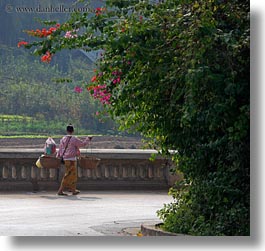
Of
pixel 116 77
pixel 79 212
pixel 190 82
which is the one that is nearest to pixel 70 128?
pixel 79 212

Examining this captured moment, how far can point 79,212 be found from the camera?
1642 cm

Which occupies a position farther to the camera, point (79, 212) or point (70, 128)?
point (70, 128)

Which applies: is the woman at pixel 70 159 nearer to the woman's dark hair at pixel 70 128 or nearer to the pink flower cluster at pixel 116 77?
the woman's dark hair at pixel 70 128

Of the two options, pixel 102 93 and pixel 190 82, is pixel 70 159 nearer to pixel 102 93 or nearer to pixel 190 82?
pixel 102 93

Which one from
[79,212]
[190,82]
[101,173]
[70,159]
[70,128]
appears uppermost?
[190,82]

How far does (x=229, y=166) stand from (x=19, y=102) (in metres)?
8.35

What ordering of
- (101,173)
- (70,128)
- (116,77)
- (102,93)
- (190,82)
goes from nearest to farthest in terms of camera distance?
(190,82) < (116,77) < (102,93) < (70,128) < (101,173)

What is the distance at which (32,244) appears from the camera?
1044 centimetres

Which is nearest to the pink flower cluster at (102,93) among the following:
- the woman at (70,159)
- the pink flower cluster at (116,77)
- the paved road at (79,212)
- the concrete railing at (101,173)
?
the pink flower cluster at (116,77)

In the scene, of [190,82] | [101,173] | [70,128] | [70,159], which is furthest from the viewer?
[101,173]

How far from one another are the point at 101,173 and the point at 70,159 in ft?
4.74

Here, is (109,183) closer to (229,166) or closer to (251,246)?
(229,166)

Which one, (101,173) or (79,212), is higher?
(101,173)

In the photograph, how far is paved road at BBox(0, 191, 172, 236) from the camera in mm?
13883
